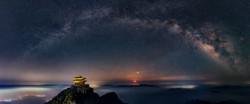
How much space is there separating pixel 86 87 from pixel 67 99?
20245mm

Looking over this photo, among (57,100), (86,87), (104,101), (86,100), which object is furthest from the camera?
(104,101)

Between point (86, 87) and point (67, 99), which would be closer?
point (86, 87)

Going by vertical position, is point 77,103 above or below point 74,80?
below

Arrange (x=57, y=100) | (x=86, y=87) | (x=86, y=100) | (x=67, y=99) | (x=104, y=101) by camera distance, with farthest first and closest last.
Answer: (x=104, y=101) → (x=57, y=100) → (x=67, y=99) → (x=86, y=100) → (x=86, y=87)

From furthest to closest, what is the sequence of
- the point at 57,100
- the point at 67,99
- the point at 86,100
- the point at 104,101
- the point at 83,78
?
the point at 104,101 → the point at 57,100 → the point at 67,99 → the point at 86,100 → the point at 83,78

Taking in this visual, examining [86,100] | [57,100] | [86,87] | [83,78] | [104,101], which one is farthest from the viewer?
[104,101]

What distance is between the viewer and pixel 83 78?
112500mm

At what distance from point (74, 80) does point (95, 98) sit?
76.0ft

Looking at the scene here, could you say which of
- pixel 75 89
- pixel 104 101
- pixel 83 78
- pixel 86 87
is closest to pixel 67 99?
pixel 75 89

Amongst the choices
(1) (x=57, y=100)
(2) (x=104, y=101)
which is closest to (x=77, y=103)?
(1) (x=57, y=100)

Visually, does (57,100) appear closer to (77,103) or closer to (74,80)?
(77,103)

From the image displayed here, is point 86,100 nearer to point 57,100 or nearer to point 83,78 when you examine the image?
point 83,78

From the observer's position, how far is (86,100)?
5098 inches

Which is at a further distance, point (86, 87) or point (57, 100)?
point (57, 100)
